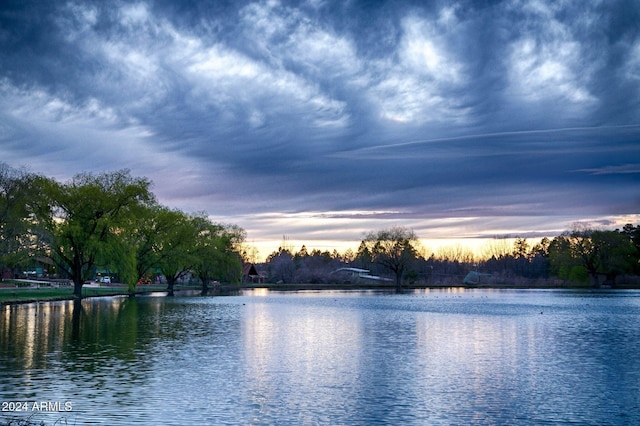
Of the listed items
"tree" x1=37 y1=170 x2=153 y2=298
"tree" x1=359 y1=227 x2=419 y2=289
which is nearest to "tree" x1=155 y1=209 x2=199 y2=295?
"tree" x1=37 y1=170 x2=153 y2=298

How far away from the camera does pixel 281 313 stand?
4731 centimetres

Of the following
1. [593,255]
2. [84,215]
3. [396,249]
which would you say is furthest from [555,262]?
[84,215]

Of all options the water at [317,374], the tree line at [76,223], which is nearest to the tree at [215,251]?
the tree line at [76,223]

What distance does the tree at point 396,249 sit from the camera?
416ft

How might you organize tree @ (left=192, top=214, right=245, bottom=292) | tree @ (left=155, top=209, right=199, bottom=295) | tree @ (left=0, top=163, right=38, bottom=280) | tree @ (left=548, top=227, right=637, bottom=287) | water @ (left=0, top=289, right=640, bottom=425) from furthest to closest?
tree @ (left=548, top=227, right=637, bottom=287) → tree @ (left=192, top=214, right=245, bottom=292) → tree @ (left=155, top=209, right=199, bottom=295) → tree @ (left=0, top=163, right=38, bottom=280) → water @ (left=0, top=289, right=640, bottom=425)

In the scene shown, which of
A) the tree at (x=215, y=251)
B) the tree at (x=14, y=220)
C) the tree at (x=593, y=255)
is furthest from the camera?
the tree at (x=593, y=255)

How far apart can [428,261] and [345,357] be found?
169 m

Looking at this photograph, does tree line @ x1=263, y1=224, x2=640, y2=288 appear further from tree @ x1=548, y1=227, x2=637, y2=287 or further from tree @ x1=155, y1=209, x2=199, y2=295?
tree @ x1=155, y1=209, x2=199, y2=295

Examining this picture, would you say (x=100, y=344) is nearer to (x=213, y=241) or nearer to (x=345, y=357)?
(x=345, y=357)

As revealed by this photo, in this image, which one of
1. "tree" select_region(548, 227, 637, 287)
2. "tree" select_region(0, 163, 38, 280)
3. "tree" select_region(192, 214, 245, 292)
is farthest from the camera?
"tree" select_region(548, 227, 637, 287)

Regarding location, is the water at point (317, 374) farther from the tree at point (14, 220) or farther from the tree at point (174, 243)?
the tree at point (174, 243)

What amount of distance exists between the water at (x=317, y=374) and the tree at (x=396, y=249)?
297 feet

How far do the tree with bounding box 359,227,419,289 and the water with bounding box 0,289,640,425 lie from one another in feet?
297

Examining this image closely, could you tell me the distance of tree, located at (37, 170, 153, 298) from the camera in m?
62.0
